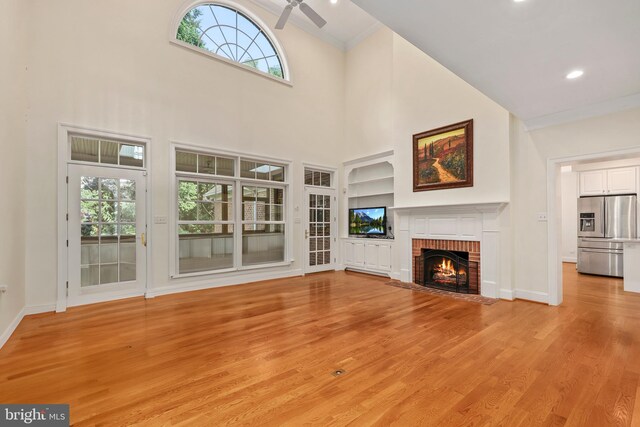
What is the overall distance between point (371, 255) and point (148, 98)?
519cm

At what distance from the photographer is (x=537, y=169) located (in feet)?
14.6

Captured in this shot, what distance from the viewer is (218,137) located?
5582 mm

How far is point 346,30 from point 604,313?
7.30 meters

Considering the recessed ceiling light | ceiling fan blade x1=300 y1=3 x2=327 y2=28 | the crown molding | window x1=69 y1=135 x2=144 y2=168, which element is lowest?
window x1=69 y1=135 x2=144 y2=168

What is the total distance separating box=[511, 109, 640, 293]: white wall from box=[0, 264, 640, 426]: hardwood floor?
23.9 inches

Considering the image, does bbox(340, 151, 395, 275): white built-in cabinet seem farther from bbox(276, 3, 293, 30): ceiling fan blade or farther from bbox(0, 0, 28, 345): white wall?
bbox(0, 0, 28, 345): white wall

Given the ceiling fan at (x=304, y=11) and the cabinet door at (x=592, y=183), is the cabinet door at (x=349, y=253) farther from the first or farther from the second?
the cabinet door at (x=592, y=183)

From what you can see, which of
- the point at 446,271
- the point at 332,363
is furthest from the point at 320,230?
the point at 332,363

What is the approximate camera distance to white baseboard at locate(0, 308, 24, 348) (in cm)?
294

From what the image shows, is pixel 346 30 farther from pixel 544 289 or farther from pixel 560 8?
pixel 544 289

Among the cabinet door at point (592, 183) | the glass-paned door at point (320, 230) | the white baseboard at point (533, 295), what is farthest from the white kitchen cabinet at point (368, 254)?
the cabinet door at point (592, 183)

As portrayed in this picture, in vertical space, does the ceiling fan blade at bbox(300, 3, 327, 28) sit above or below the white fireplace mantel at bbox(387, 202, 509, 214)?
above

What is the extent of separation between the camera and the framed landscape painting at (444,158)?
5.04 m

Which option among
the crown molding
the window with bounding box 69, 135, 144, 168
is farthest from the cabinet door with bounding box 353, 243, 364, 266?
the window with bounding box 69, 135, 144, 168
